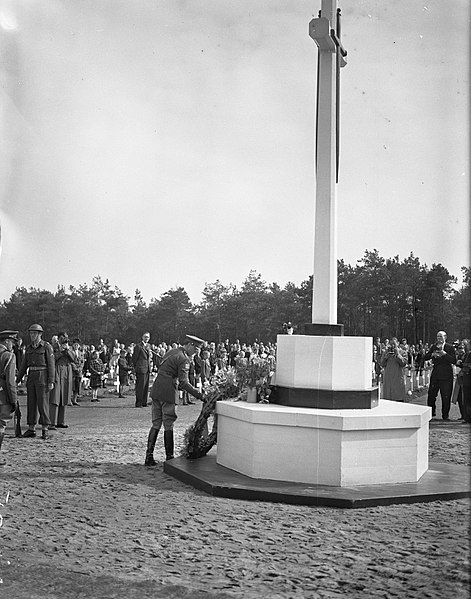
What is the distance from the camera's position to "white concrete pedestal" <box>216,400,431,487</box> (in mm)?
7098

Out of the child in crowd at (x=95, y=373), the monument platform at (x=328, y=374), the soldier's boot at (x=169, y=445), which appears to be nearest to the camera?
the monument platform at (x=328, y=374)

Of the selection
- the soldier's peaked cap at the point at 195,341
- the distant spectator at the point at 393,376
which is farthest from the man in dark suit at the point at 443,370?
the soldier's peaked cap at the point at 195,341

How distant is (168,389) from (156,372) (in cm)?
779

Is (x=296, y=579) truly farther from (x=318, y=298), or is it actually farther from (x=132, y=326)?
(x=132, y=326)

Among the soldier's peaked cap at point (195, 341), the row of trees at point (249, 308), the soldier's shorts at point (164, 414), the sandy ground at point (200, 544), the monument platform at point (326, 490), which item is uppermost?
the row of trees at point (249, 308)

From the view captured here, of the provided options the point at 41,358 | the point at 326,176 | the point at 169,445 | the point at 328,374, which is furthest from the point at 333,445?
the point at 41,358

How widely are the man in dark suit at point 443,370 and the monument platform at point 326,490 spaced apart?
21.4 feet

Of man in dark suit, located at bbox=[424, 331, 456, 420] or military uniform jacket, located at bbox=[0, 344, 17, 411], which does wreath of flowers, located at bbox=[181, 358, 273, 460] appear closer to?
military uniform jacket, located at bbox=[0, 344, 17, 411]

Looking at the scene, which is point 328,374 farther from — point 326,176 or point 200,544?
point 200,544

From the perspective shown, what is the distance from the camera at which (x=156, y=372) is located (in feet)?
53.9

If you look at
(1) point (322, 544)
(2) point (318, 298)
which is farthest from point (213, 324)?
(1) point (322, 544)

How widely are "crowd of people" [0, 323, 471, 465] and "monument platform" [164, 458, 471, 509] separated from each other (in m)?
1.30

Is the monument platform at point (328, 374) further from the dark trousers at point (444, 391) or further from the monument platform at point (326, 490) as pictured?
the dark trousers at point (444, 391)

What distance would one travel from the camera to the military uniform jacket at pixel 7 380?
27.2 ft
